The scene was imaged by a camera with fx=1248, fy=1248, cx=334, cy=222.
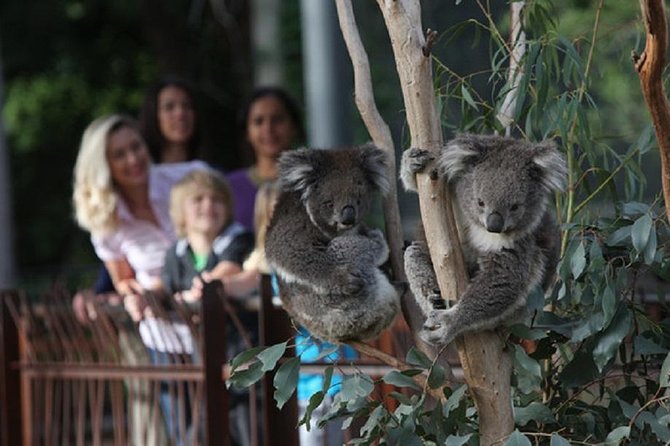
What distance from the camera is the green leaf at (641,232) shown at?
204cm

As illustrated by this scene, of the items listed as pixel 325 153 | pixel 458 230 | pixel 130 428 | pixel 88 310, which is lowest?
pixel 130 428

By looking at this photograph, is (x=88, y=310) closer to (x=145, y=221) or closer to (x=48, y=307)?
(x=48, y=307)

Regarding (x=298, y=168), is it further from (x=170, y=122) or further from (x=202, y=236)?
(x=170, y=122)

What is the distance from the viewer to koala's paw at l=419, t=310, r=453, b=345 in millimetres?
2129

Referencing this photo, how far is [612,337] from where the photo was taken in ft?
6.98

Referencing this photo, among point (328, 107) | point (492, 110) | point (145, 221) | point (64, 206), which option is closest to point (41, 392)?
point (145, 221)

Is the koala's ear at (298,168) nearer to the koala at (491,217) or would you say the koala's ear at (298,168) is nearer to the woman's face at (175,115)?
the koala at (491,217)

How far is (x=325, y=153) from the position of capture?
263 centimetres

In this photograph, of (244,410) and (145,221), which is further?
(145,221)

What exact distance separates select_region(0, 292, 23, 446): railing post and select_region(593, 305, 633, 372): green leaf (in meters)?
2.71

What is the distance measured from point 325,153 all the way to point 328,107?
1767 mm

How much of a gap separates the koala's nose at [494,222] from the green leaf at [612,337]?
0.25m

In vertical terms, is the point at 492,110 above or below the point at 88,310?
above

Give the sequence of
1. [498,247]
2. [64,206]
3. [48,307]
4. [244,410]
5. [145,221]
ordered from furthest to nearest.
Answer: [64,206], [145,221], [48,307], [244,410], [498,247]
